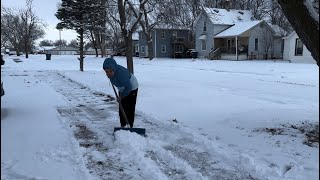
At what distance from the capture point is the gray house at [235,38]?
148 feet

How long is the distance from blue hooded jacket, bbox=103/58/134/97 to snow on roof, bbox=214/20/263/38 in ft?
124

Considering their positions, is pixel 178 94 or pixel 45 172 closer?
pixel 45 172

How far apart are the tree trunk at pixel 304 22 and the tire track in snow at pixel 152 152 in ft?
7.44

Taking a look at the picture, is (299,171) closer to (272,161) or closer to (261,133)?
(272,161)

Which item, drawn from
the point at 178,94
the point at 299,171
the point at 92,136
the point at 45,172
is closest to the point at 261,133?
the point at 299,171

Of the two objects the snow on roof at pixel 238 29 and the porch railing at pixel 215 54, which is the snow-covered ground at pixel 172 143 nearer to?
the snow on roof at pixel 238 29

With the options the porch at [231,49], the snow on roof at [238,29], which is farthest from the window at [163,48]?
the snow on roof at [238,29]

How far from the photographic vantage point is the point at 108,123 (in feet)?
27.9

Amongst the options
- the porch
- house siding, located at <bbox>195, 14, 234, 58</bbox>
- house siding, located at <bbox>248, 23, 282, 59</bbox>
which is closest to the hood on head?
the porch

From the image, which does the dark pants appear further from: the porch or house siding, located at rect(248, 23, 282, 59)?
house siding, located at rect(248, 23, 282, 59)

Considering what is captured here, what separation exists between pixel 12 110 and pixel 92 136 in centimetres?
502

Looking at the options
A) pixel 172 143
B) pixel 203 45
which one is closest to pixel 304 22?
pixel 172 143

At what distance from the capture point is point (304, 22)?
6.27 meters

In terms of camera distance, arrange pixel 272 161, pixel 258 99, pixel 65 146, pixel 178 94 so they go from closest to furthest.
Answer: pixel 272 161
pixel 65 146
pixel 258 99
pixel 178 94
